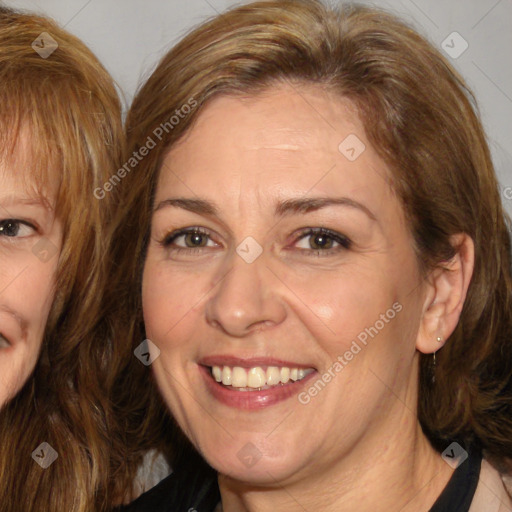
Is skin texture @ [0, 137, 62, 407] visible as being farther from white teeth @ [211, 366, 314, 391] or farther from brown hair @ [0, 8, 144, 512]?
white teeth @ [211, 366, 314, 391]

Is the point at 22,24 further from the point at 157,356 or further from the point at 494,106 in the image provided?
the point at 494,106

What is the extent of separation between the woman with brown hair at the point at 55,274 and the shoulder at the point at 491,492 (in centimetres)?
92

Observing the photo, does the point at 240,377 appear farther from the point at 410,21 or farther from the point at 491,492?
the point at 410,21

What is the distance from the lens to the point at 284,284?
6.67ft

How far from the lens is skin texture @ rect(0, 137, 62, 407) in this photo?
2.25 metres

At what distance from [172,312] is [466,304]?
683mm

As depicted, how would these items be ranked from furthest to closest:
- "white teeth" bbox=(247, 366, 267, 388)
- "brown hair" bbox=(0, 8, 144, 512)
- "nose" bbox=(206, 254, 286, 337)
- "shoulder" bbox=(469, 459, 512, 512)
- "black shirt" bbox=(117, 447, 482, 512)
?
"black shirt" bbox=(117, 447, 482, 512)
"brown hair" bbox=(0, 8, 144, 512)
"shoulder" bbox=(469, 459, 512, 512)
"white teeth" bbox=(247, 366, 267, 388)
"nose" bbox=(206, 254, 286, 337)

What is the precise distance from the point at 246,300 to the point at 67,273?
0.58 m

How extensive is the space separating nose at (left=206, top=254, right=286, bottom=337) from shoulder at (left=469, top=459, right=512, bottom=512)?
0.58 metres
